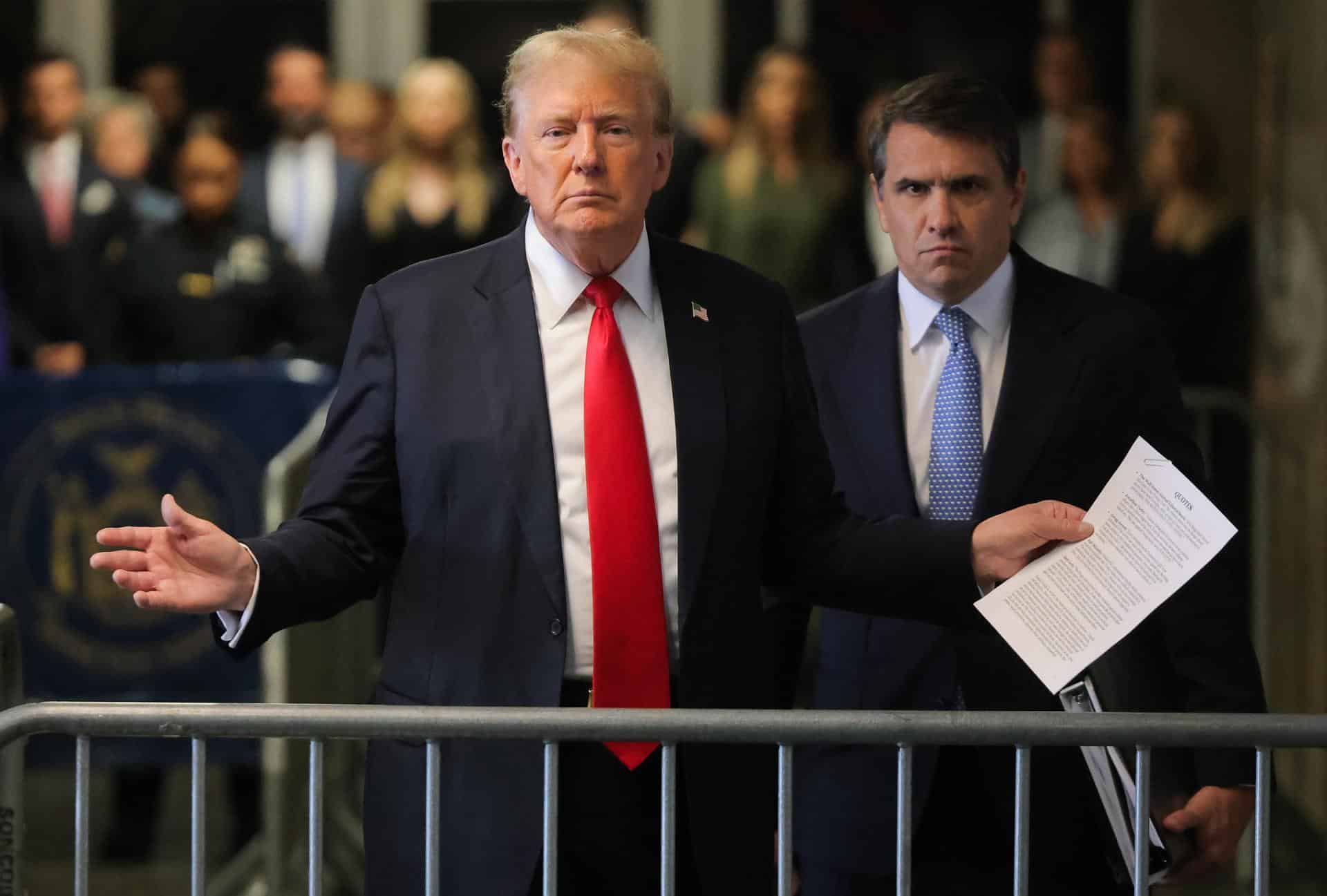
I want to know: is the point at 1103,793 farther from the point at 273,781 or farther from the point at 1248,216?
the point at 1248,216

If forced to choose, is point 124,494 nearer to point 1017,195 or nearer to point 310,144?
point 310,144

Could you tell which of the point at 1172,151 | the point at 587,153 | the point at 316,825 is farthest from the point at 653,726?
the point at 1172,151

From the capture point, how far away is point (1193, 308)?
715 cm

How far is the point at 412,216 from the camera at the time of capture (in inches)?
284

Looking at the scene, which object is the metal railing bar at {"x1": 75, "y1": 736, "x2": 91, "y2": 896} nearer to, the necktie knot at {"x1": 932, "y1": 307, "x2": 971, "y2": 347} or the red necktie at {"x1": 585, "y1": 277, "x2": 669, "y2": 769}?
the red necktie at {"x1": 585, "y1": 277, "x2": 669, "y2": 769}

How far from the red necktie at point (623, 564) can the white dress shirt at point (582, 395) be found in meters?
0.02

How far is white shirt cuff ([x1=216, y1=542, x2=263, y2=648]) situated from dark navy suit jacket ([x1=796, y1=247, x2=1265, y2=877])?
103 cm

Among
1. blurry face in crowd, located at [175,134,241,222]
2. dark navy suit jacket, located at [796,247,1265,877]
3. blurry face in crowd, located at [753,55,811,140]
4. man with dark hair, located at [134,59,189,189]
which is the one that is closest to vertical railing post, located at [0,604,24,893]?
dark navy suit jacket, located at [796,247,1265,877]

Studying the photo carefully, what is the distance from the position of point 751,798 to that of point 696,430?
0.53 m

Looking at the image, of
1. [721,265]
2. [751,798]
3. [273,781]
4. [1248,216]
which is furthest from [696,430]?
[1248,216]

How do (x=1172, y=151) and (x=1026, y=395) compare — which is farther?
(x=1172, y=151)

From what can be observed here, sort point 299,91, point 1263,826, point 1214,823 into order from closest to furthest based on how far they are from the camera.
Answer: point 1263,826
point 1214,823
point 299,91

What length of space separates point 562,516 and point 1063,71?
5651mm

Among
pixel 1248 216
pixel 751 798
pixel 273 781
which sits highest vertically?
pixel 1248 216
